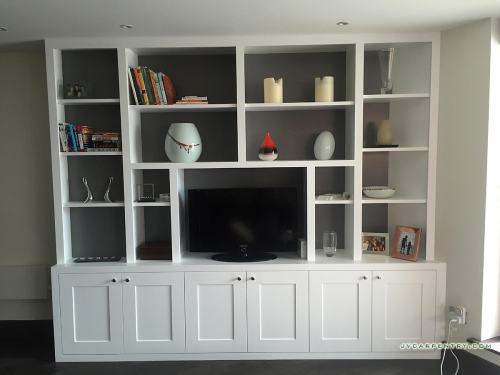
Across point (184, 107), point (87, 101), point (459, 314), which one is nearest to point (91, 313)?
point (87, 101)

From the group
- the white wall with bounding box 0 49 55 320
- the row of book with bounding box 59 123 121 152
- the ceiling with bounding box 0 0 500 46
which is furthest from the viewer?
the white wall with bounding box 0 49 55 320

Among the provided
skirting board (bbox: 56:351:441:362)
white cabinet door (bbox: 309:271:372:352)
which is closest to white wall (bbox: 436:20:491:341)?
skirting board (bbox: 56:351:441:362)

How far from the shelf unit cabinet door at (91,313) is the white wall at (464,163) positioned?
A: 2.38 meters

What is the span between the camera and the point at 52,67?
2846mm

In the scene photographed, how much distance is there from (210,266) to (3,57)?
2434 mm

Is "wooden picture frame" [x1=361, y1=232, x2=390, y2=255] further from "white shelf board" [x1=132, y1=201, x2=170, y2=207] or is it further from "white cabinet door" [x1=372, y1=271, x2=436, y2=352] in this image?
"white shelf board" [x1=132, y1=201, x2=170, y2=207]

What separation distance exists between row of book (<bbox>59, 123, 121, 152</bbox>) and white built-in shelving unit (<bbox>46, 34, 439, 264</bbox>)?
6cm

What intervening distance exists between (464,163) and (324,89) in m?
1.08

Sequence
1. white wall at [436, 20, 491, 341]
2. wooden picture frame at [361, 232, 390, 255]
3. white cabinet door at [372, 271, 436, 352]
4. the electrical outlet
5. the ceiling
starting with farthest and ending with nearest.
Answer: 1. wooden picture frame at [361, 232, 390, 255]
2. white cabinet door at [372, 271, 436, 352]
3. the electrical outlet
4. white wall at [436, 20, 491, 341]
5. the ceiling

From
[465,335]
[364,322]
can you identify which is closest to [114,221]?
[364,322]

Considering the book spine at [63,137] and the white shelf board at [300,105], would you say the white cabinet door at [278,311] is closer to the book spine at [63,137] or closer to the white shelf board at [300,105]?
the white shelf board at [300,105]

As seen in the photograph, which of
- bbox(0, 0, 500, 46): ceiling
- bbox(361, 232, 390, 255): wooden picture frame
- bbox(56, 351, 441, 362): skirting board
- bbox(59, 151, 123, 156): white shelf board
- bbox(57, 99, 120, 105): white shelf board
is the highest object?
bbox(0, 0, 500, 46): ceiling

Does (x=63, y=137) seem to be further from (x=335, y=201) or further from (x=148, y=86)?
(x=335, y=201)

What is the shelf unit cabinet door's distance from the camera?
2848 mm
